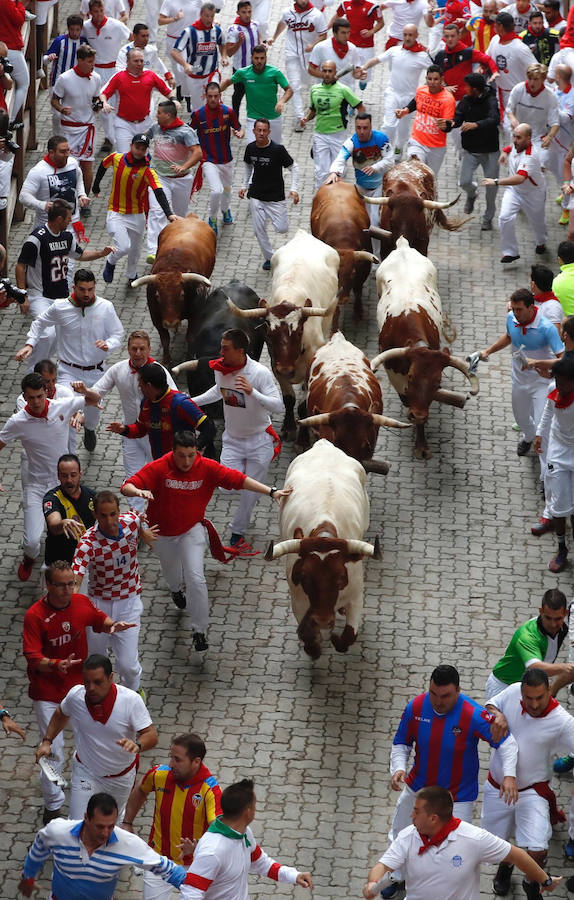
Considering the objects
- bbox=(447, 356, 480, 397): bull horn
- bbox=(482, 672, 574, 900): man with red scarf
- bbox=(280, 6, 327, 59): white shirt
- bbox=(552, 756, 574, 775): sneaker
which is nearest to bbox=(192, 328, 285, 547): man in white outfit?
bbox=(447, 356, 480, 397): bull horn

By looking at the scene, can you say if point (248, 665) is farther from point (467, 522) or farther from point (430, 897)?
point (430, 897)

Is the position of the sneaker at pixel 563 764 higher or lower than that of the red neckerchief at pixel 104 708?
lower

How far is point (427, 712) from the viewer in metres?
8.37

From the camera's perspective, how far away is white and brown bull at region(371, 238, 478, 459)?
13.4m

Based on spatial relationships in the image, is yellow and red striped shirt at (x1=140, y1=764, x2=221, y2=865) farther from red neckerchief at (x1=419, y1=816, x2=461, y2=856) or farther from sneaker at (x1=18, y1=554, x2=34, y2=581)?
sneaker at (x1=18, y1=554, x2=34, y2=581)

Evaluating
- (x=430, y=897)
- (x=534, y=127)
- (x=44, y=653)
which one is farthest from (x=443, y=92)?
(x=430, y=897)

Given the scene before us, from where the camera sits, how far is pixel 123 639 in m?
9.91

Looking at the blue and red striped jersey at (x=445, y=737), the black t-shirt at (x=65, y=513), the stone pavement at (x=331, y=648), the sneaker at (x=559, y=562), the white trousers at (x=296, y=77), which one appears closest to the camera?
the blue and red striped jersey at (x=445, y=737)

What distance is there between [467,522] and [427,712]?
190 inches

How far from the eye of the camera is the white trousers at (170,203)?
17.1 m

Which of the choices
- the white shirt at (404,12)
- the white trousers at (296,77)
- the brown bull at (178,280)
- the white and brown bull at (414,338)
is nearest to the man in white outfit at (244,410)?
the white and brown bull at (414,338)

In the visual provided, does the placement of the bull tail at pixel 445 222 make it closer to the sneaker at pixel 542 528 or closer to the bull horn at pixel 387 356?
the bull horn at pixel 387 356

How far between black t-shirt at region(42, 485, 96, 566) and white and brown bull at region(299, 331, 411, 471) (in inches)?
91.5

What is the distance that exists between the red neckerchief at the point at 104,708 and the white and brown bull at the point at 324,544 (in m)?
2.28
